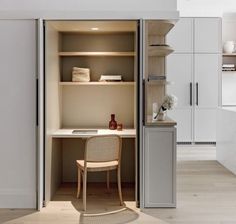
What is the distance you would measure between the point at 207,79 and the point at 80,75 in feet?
13.0

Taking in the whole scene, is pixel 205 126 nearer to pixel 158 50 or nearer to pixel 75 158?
pixel 75 158

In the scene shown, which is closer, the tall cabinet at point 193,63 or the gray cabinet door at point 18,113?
the gray cabinet door at point 18,113

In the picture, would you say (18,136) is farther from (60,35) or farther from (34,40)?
(60,35)

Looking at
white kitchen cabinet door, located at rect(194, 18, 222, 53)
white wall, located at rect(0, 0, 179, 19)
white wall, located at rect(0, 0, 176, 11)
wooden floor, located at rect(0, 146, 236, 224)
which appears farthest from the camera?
Result: white kitchen cabinet door, located at rect(194, 18, 222, 53)

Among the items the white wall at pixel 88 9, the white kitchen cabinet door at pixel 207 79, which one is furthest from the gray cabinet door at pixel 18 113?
the white kitchen cabinet door at pixel 207 79

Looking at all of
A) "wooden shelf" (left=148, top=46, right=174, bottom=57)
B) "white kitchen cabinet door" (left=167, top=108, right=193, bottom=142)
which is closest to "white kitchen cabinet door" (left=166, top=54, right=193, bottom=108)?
"white kitchen cabinet door" (left=167, top=108, right=193, bottom=142)

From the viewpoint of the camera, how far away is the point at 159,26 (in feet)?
13.6

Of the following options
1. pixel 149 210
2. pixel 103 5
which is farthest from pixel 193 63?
pixel 149 210

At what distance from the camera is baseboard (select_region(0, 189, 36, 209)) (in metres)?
4.00

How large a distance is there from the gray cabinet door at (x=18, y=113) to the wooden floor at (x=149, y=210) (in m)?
0.23

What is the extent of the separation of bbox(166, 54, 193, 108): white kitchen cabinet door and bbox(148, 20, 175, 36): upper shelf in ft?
11.7

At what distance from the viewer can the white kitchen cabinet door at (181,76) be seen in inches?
316

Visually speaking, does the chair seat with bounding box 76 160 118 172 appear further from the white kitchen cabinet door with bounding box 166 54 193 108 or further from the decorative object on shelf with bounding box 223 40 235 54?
the decorative object on shelf with bounding box 223 40 235 54

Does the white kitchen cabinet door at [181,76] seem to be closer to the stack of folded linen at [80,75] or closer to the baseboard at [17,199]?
the stack of folded linen at [80,75]
